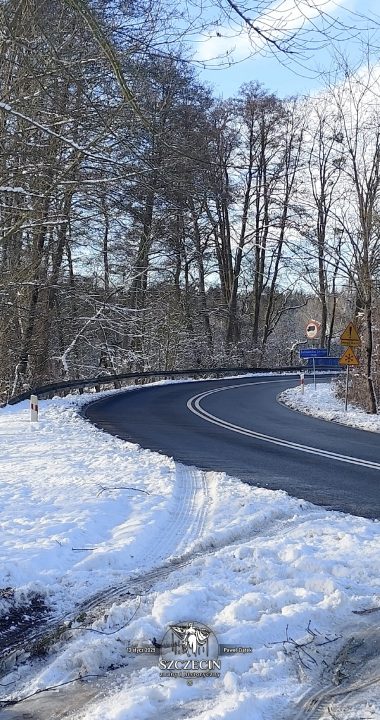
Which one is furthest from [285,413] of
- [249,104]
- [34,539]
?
[249,104]

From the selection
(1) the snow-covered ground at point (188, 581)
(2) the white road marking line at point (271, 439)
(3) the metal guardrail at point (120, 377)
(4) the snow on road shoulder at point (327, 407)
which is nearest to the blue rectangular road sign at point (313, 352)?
(4) the snow on road shoulder at point (327, 407)

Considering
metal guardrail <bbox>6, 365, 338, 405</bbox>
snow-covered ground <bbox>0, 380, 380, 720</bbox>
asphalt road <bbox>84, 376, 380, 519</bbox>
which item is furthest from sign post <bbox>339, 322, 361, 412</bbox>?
snow-covered ground <bbox>0, 380, 380, 720</bbox>

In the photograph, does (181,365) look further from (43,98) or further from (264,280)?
(43,98)

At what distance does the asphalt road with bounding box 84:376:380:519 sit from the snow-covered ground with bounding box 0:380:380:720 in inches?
35.1

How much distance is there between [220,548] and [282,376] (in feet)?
107

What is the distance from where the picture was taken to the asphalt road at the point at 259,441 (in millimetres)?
9156

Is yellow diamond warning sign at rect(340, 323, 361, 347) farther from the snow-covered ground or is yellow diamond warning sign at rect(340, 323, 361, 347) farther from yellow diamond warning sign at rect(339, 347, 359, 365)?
the snow-covered ground

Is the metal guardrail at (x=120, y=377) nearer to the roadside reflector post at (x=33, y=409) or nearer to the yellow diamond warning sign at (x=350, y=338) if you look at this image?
the roadside reflector post at (x=33, y=409)

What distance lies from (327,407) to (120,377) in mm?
10917

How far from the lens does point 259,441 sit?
13727 mm

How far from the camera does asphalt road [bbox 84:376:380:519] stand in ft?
30.0

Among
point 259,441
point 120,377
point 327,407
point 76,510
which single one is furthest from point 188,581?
point 120,377

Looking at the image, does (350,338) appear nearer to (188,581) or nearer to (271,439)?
(271,439)

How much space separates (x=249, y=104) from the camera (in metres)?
38.9
